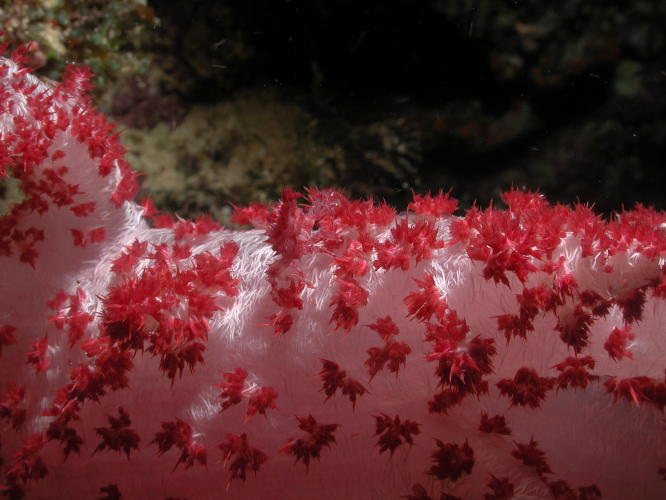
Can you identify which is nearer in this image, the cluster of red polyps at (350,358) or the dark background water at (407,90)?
the cluster of red polyps at (350,358)

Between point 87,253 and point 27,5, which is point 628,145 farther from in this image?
point 27,5

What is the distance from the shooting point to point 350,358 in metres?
1.74

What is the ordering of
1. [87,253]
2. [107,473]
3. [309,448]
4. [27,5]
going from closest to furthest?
[309,448] → [107,473] → [87,253] → [27,5]

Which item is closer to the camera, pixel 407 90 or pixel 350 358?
pixel 350 358

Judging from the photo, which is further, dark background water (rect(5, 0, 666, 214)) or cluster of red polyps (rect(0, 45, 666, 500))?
dark background water (rect(5, 0, 666, 214))

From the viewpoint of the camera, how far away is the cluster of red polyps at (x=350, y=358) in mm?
1600

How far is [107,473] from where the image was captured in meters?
2.03

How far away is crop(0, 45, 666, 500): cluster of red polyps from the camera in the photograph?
63.0 inches

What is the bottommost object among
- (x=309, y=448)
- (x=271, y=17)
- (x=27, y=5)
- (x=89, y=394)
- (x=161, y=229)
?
(x=309, y=448)

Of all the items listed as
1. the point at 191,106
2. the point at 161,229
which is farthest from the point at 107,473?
the point at 191,106

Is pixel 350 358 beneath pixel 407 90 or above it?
beneath

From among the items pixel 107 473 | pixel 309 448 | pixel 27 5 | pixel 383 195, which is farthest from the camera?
pixel 383 195

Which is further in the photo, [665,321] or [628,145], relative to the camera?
[628,145]

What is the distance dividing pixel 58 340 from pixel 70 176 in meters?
0.72
